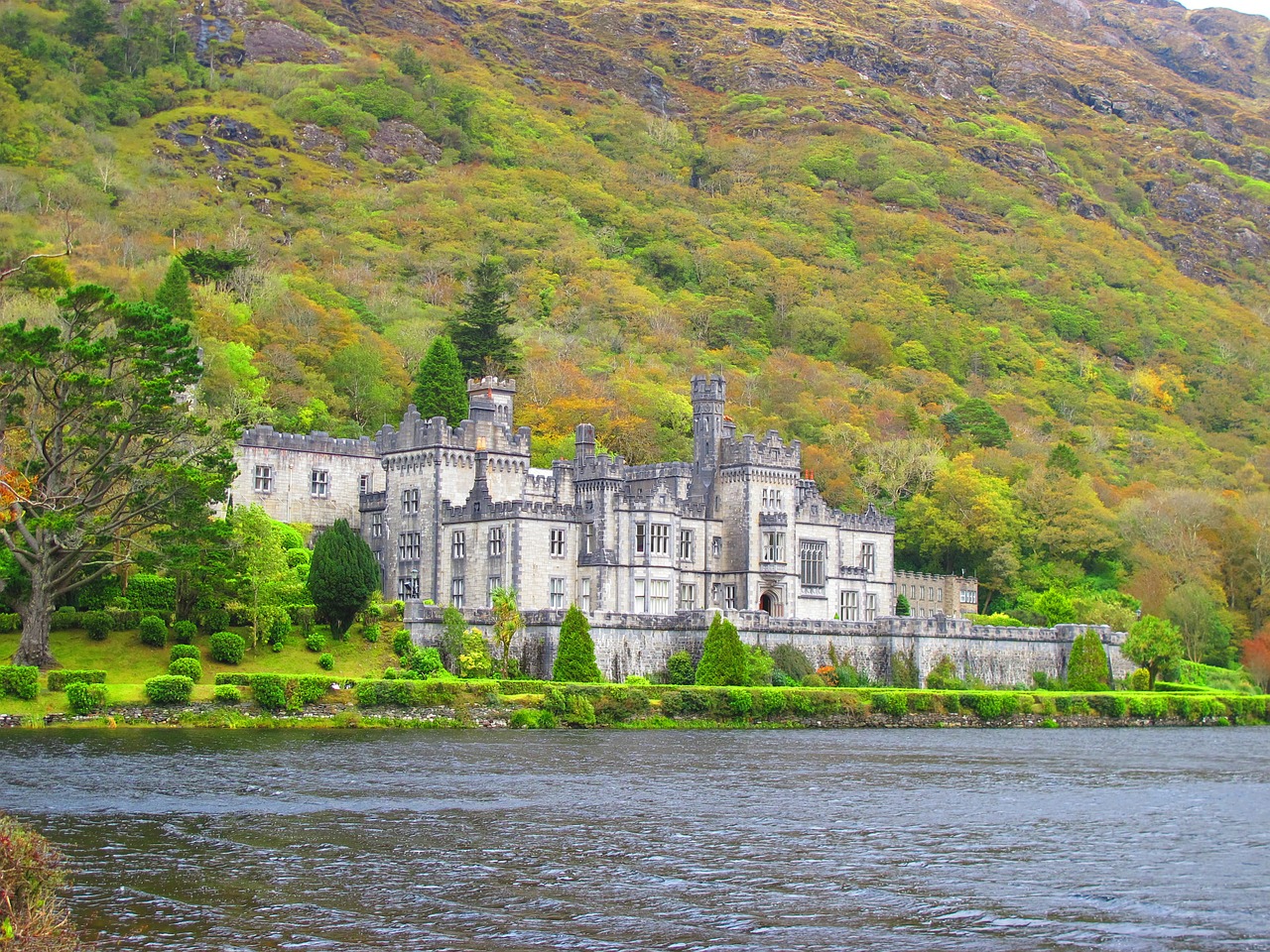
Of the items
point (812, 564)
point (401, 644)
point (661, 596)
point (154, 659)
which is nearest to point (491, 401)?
point (661, 596)

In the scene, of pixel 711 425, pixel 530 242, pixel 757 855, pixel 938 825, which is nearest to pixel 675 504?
pixel 711 425

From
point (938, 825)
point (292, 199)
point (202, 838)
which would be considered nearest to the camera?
point (202, 838)

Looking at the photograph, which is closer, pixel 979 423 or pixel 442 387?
pixel 442 387

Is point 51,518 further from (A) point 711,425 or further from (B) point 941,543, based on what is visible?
(B) point 941,543

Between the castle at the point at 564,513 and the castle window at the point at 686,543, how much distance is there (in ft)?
0.23

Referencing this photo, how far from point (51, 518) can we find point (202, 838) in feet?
88.3

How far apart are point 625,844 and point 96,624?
3658 cm

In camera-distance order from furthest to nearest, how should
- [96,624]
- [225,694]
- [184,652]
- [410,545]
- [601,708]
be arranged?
1. [410,545]
2. [601,708]
3. [96,624]
4. [184,652]
5. [225,694]

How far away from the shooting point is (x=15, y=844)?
83.7 feet

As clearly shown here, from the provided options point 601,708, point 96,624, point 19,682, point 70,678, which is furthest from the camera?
point 601,708

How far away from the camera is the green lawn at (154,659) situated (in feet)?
207

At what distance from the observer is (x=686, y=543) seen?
90.3 metres

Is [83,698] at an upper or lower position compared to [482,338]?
lower

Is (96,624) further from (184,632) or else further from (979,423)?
(979,423)
